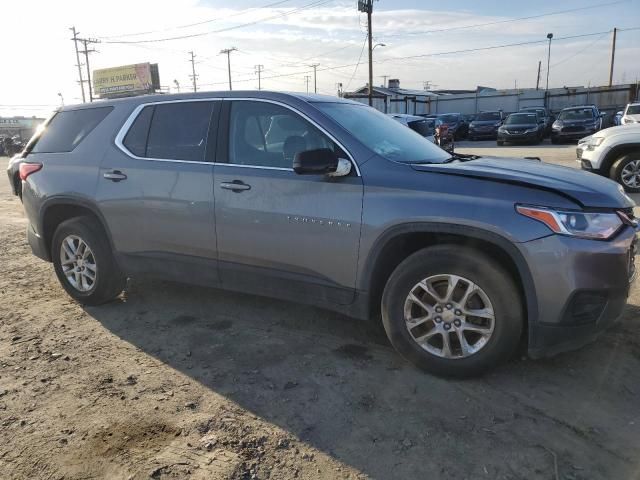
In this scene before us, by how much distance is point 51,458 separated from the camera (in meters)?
2.67

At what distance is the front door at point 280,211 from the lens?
3.45m

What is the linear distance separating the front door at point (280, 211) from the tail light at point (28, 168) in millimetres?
2099

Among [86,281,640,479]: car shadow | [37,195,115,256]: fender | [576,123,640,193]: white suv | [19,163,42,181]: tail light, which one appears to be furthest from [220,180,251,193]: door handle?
[576,123,640,193]: white suv

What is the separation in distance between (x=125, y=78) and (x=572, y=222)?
6867 centimetres

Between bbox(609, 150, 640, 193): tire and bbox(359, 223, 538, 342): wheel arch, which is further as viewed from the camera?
bbox(609, 150, 640, 193): tire

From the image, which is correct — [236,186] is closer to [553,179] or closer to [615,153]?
[553,179]

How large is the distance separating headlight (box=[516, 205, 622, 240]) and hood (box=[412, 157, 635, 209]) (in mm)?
81

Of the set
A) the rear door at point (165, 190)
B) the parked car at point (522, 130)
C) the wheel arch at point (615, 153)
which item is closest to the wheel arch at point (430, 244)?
the rear door at point (165, 190)

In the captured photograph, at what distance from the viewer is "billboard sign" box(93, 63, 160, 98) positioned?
202 feet

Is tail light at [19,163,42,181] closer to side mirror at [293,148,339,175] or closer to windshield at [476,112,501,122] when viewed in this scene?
side mirror at [293,148,339,175]

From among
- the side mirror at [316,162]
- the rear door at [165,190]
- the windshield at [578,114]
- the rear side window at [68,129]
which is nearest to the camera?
the side mirror at [316,162]

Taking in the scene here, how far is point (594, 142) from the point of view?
9.82 m

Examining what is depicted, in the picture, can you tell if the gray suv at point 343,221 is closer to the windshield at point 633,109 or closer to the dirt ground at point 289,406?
the dirt ground at point 289,406

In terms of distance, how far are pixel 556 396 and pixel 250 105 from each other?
113 inches
